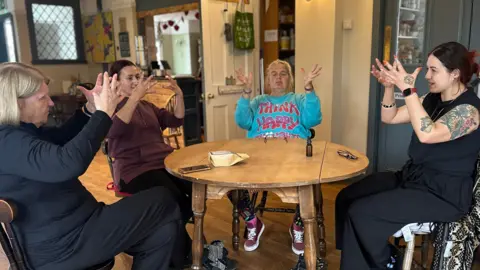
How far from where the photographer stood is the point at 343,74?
12.3 feet

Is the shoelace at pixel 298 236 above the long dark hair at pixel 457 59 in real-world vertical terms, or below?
below

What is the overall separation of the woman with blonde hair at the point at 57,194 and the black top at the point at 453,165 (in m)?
1.24

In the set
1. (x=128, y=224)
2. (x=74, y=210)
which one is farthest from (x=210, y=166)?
(x=74, y=210)

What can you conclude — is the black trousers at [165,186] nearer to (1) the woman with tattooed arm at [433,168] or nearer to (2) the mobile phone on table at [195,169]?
(2) the mobile phone on table at [195,169]

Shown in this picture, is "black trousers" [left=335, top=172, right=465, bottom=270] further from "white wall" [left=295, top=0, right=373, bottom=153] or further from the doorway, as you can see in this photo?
the doorway

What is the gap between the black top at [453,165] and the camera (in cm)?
169

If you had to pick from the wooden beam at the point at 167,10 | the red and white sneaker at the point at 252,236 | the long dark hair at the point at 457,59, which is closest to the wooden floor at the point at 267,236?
the red and white sneaker at the point at 252,236

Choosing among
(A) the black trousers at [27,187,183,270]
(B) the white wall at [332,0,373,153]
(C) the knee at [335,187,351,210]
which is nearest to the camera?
(A) the black trousers at [27,187,183,270]

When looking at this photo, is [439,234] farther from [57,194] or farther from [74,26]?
[74,26]

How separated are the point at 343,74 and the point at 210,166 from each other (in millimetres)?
2336

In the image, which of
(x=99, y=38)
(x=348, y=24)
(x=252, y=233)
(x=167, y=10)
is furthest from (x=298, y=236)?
(x=99, y=38)

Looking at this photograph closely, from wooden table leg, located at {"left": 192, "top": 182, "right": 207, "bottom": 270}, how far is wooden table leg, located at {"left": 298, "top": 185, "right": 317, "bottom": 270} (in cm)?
45

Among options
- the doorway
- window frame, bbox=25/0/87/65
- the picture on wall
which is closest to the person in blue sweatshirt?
the picture on wall

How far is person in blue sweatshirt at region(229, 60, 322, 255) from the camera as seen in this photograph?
257 centimetres
